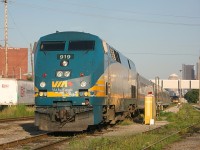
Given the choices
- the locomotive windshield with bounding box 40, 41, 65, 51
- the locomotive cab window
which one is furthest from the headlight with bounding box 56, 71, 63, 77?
the locomotive cab window

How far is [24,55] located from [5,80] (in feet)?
203

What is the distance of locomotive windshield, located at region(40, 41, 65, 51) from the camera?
16752mm

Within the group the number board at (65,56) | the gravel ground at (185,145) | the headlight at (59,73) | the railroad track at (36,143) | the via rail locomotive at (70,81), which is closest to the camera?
the railroad track at (36,143)

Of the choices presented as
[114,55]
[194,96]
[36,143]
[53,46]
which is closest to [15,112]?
[114,55]

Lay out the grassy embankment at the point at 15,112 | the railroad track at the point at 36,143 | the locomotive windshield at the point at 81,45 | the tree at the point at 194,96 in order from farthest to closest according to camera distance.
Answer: the tree at the point at 194,96, the grassy embankment at the point at 15,112, the locomotive windshield at the point at 81,45, the railroad track at the point at 36,143

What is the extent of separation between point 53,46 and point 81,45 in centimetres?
120

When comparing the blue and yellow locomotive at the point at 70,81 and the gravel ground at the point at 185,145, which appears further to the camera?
the blue and yellow locomotive at the point at 70,81

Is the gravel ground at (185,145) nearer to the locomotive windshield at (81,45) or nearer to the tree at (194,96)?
the locomotive windshield at (81,45)

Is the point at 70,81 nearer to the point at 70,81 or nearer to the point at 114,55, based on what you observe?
the point at 70,81

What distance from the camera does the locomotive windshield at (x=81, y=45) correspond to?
16.7 m

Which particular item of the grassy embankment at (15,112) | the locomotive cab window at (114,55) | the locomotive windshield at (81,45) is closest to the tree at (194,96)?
the grassy embankment at (15,112)

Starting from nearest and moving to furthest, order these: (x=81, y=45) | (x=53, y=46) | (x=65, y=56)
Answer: (x=65, y=56), (x=81, y=45), (x=53, y=46)

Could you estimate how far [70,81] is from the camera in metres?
16.0

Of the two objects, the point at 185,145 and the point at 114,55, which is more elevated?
the point at 114,55
